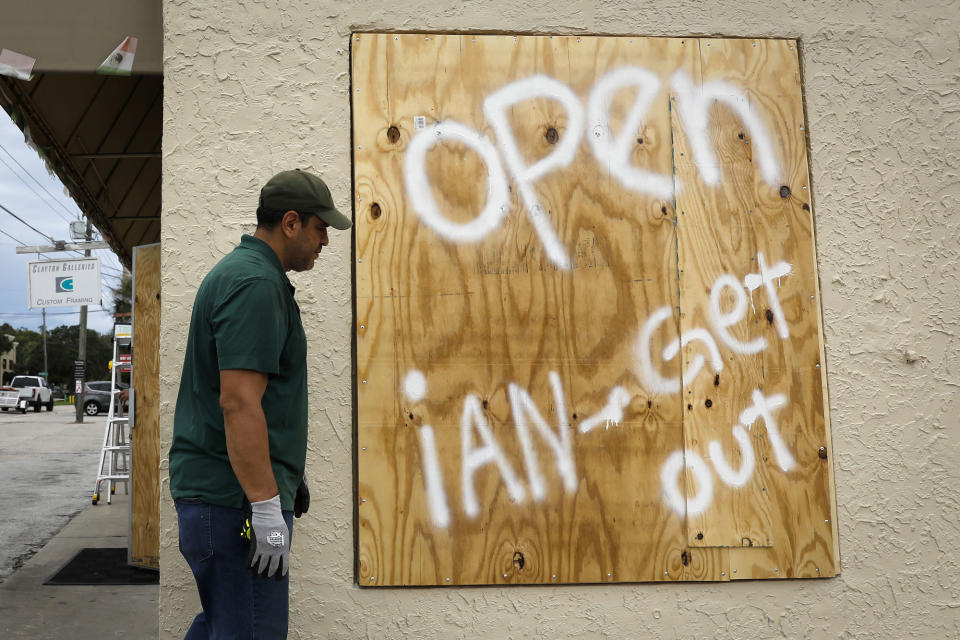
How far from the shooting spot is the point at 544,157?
12.2ft

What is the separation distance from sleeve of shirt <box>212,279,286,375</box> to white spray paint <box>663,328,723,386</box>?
6.20ft

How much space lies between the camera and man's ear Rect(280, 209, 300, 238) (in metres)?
2.69

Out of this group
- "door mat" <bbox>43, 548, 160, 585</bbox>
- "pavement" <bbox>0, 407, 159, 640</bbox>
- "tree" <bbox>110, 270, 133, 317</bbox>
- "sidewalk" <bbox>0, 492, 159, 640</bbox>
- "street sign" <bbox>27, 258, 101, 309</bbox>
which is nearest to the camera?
"sidewalk" <bbox>0, 492, 159, 640</bbox>

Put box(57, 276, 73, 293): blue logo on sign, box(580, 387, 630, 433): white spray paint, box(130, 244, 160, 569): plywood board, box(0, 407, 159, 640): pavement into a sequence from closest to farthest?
box(580, 387, 630, 433): white spray paint, box(0, 407, 159, 640): pavement, box(130, 244, 160, 569): plywood board, box(57, 276, 73, 293): blue logo on sign

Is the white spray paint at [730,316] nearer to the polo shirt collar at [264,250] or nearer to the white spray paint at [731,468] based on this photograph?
the white spray paint at [731,468]

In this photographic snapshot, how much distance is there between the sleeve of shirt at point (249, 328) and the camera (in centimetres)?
240

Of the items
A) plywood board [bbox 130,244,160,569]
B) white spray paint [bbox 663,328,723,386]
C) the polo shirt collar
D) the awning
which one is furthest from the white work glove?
plywood board [bbox 130,244,160,569]

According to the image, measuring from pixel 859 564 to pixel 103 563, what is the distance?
5.60m

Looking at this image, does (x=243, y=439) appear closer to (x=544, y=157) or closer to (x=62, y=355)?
(x=544, y=157)

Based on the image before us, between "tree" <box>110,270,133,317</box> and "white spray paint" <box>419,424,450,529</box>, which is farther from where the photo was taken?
"tree" <box>110,270,133,317</box>

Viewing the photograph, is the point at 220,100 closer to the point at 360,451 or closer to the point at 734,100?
the point at 360,451

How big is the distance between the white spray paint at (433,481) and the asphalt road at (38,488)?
4269mm

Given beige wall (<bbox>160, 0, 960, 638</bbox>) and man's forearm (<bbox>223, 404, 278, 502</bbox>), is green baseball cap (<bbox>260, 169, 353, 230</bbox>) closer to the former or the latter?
man's forearm (<bbox>223, 404, 278, 502</bbox>)

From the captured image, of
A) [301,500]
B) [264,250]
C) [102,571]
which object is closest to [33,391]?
[102,571]
